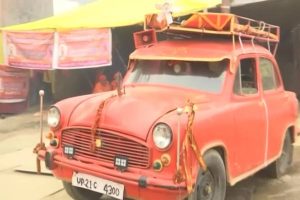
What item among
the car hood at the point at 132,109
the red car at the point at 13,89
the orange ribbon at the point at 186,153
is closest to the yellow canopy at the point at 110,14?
the red car at the point at 13,89

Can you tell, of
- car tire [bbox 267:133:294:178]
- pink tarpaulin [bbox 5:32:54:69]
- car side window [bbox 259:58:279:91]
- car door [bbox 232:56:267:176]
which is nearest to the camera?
car door [bbox 232:56:267:176]

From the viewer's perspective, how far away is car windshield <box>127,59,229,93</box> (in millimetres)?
5203

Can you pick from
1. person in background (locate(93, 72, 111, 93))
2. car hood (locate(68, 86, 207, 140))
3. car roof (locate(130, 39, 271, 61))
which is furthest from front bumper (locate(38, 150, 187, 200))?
person in background (locate(93, 72, 111, 93))

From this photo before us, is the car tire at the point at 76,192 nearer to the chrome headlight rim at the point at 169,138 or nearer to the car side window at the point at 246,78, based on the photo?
the chrome headlight rim at the point at 169,138

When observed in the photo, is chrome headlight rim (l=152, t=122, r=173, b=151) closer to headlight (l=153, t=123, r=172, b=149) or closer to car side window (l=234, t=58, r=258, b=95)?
headlight (l=153, t=123, r=172, b=149)

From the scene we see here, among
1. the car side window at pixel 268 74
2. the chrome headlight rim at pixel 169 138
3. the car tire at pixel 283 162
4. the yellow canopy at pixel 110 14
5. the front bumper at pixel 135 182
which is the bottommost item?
the car tire at pixel 283 162

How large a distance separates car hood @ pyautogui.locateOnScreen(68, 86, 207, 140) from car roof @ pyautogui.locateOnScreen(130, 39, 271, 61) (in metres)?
0.43

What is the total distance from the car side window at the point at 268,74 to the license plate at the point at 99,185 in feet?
7.91

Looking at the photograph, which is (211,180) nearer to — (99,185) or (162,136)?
(162,136)

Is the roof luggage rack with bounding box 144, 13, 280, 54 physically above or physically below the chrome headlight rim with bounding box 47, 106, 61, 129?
above

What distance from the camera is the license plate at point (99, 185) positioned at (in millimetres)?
4379

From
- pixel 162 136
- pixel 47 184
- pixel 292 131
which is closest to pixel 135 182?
pixel 162 136

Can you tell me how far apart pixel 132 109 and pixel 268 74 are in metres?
2.28

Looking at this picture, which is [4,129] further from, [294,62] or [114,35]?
[294,62]
